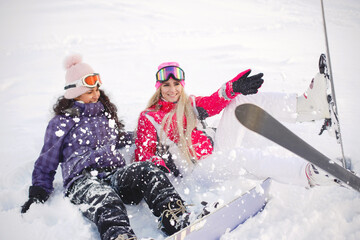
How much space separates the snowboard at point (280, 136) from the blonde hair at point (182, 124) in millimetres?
979

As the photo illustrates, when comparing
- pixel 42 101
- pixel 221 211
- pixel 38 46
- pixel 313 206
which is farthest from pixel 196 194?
pixel 38 46

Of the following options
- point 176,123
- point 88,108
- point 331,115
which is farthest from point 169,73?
point 331,115

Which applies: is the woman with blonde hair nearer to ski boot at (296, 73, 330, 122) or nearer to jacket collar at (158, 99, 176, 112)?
jacket collar at (158, 99, 176, 112)

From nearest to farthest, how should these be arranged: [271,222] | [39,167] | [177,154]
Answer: [271,222] → [39,167] → [177,154]

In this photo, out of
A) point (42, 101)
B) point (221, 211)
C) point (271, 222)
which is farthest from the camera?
point (42, 101)

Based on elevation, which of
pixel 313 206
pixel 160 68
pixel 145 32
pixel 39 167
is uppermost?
pixel 145 32

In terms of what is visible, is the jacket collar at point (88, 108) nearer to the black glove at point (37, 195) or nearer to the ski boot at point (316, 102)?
the black glove at point (37, 195)

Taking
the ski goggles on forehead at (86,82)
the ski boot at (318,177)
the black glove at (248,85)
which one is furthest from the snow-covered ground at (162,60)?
the ski goggles on forehead at (86,82)

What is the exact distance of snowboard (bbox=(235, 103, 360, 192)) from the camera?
1.45m

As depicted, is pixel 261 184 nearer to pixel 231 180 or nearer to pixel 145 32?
pixel 231 180

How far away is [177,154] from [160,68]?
90 centimetres

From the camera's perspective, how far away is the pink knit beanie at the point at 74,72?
228 centimetres

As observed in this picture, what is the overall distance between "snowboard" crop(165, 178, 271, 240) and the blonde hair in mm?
693

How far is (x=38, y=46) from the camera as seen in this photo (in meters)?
9.73
